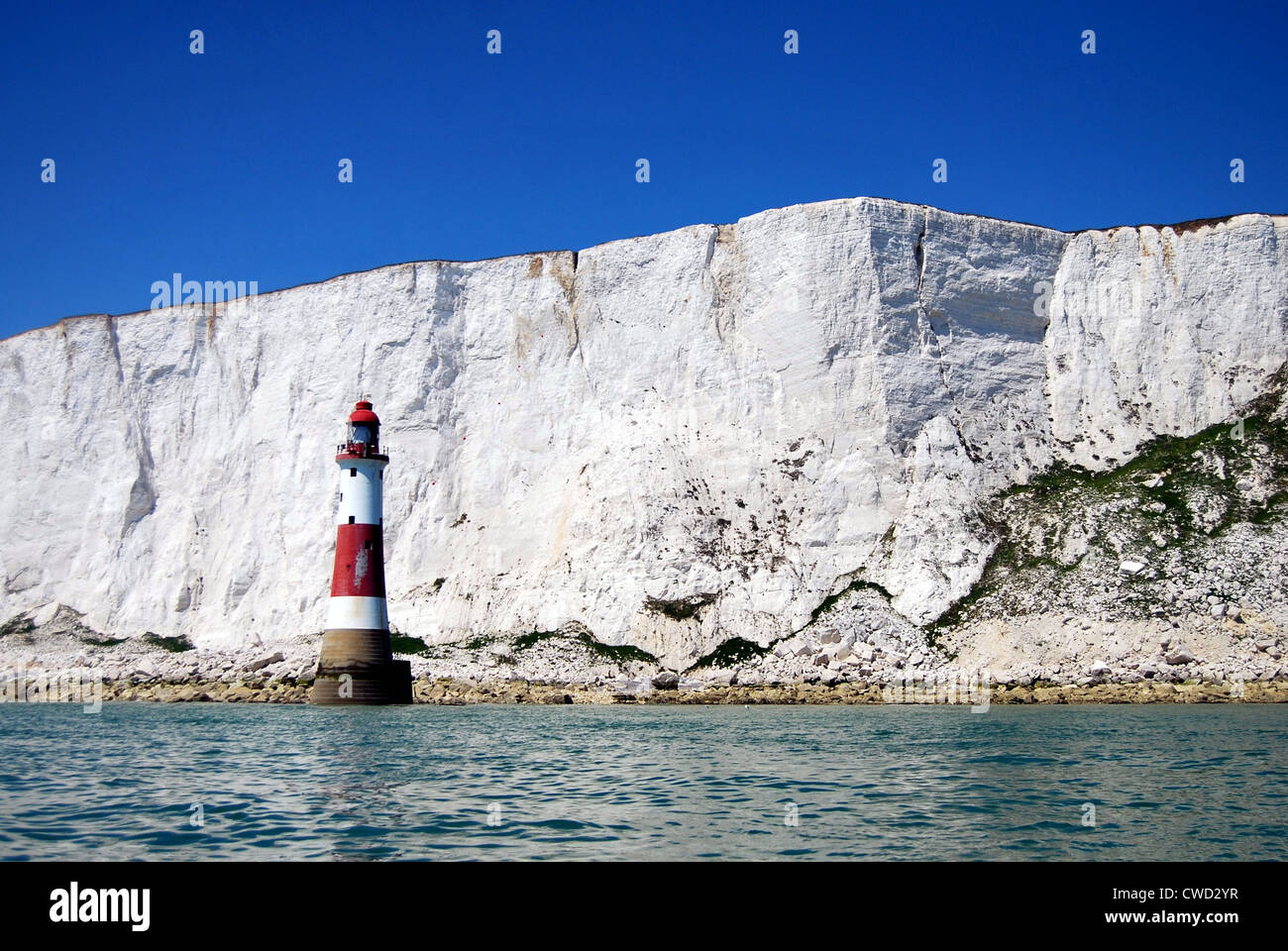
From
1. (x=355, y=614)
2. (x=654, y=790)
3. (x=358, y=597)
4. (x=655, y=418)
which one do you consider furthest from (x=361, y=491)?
(x=654, y=790)

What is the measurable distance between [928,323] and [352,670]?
2595 centimetres

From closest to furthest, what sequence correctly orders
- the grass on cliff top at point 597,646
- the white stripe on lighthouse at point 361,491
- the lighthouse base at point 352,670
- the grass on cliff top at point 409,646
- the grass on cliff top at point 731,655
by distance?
the lighthouse base at point 352,670, the white stripe on lighthouse at point 361,491, the grass on cliff top at point 731,655, the grass on cliff top at point 597,646, the grass on cliff top at point 409,646

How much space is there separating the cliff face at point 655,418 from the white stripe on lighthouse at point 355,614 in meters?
10.8

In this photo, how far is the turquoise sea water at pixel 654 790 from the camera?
10844 mm

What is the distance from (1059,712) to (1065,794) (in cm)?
1605

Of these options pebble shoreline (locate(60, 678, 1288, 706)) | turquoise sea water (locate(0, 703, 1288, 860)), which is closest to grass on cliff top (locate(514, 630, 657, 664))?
pebble shoreline (locate(60, 678, 1288, 706))

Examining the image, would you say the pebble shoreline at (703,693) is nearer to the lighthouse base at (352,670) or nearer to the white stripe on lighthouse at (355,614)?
the lighthouse base at (352,670)

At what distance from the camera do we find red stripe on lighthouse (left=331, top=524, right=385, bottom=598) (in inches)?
1251

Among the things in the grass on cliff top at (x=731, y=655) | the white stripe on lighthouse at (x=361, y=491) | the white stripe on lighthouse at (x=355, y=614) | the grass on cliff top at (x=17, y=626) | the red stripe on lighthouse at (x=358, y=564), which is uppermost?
the white stripe on lighthouse at (x=361, y=491)

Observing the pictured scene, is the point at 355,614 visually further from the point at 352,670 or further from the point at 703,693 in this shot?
the point at 703,693

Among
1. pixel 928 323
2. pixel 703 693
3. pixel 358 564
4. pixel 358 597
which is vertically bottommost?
pixel 703 693

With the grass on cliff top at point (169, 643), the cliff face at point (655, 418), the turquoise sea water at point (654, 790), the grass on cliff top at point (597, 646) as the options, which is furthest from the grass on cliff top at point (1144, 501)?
the grass on cliff top at point (169, 643)

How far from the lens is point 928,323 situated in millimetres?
45906
